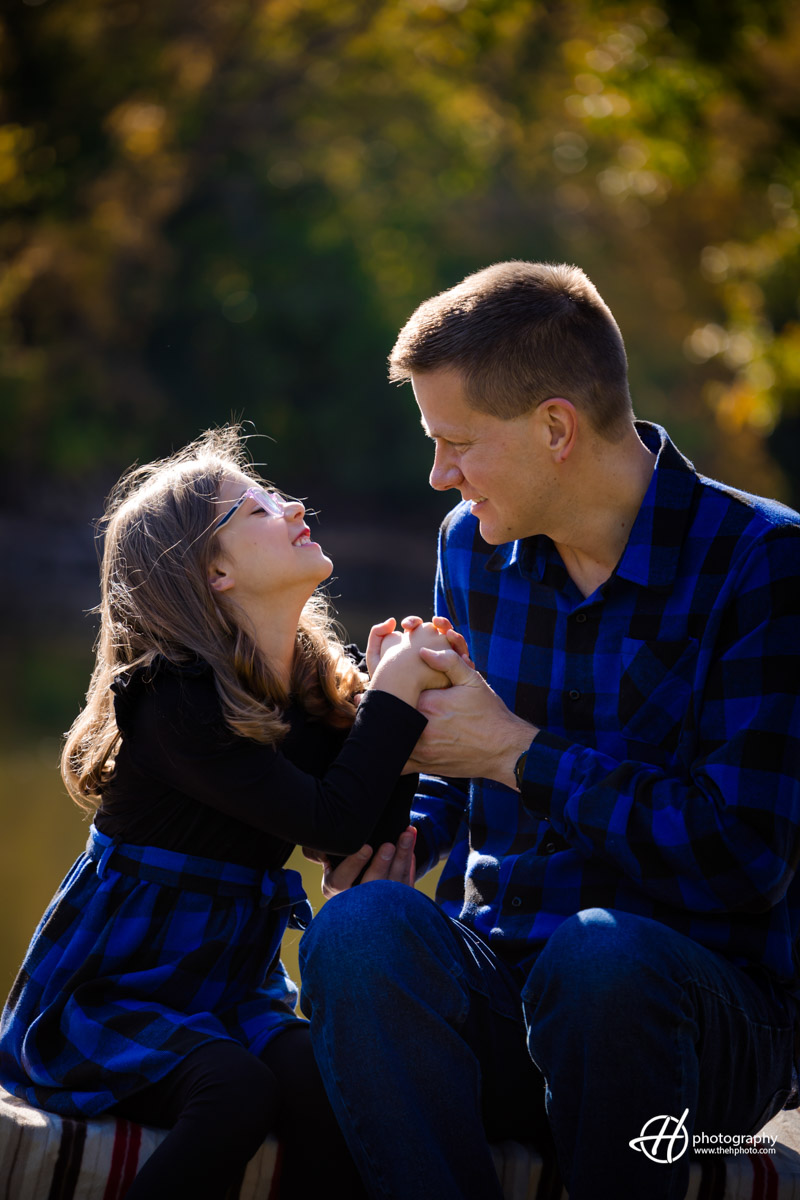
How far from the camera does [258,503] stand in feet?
8.64

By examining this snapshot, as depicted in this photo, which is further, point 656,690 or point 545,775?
point 656,690

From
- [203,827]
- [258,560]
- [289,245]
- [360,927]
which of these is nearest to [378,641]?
[258,560]

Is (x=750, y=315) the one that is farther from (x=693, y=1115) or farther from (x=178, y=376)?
(x=178, y=376)

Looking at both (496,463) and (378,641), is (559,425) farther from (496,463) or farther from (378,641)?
(378,641)

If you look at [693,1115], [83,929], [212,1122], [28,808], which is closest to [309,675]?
[83,929]

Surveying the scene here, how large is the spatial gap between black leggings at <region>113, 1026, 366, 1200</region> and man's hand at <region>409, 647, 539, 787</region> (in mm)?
534

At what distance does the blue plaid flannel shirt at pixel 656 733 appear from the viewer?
204 centimetres

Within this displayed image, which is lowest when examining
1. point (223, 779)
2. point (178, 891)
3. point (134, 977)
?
point (134, 977)

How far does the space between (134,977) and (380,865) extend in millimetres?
500

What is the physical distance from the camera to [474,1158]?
1923 mm

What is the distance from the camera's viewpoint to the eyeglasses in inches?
103

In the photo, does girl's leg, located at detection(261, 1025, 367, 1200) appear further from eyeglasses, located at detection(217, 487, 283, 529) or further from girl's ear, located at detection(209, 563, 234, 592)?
eyeglasses, located at detection(217, 487, 283, 529)

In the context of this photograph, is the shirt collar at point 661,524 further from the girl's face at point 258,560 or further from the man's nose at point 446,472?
the girl's face at point 258,560

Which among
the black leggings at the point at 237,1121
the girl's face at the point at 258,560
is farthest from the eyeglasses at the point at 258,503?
the black leggings at the point at 237,1121
